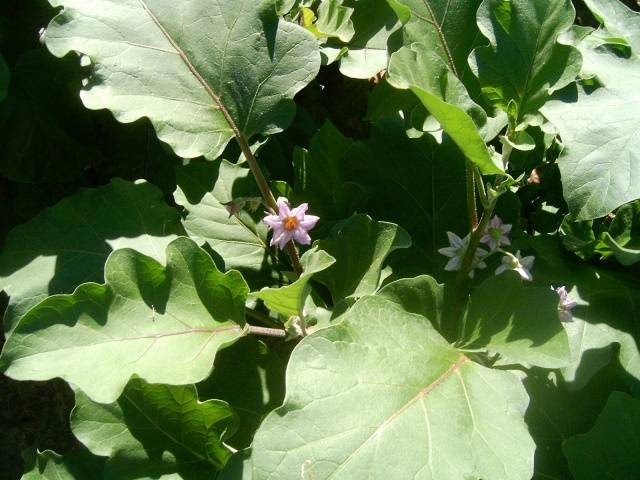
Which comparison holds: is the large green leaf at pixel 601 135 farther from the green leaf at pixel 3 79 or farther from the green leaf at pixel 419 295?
the green leaf at pixel 3 79

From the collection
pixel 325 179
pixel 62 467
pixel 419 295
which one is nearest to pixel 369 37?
pixel 325 179

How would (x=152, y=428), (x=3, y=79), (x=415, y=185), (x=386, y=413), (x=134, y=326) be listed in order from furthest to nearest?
1. (x=415, y=185)
2. (x=3, y=79)
3. (x=152, y=428)
4. (x=134, y=326)
5. (x=386, y=413)

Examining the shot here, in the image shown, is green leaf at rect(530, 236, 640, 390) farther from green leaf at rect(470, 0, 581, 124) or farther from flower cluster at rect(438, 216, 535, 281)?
green leaf at rect(470, 0, 581, 124)

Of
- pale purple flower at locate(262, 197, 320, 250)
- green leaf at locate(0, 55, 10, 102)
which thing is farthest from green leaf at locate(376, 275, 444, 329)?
green leaf at locate(0, 55, 10, 102)

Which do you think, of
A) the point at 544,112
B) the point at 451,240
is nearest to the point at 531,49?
the point at 544,112

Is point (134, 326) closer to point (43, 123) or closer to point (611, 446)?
point (43, 123)

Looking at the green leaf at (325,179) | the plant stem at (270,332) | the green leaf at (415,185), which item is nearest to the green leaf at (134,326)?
the plant stem at (270,332)
